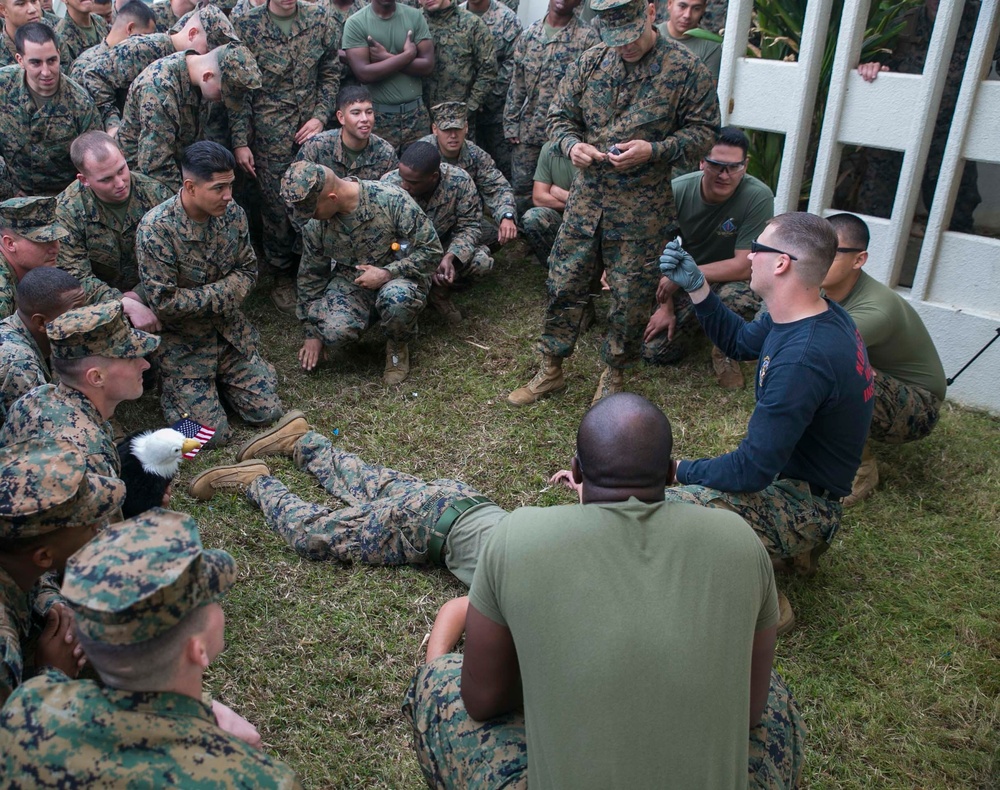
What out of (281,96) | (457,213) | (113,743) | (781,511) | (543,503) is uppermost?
(281,96)

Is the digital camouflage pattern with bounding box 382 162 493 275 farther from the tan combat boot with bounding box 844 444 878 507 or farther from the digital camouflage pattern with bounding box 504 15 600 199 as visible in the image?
the tan combat boot with bounding box 844 444 878 507

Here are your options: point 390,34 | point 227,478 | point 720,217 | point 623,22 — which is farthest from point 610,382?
point 390,34

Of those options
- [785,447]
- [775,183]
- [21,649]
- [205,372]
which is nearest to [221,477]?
[205,372]

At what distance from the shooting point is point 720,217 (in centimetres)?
545

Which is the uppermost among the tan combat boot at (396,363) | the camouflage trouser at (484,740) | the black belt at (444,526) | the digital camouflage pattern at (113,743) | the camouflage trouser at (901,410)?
the digital camouflage pattern at (113,743)

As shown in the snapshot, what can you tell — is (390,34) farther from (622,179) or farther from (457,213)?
(622,179)

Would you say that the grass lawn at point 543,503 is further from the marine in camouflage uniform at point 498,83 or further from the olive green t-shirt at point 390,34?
the marine in camouflage uniform at point 498,83

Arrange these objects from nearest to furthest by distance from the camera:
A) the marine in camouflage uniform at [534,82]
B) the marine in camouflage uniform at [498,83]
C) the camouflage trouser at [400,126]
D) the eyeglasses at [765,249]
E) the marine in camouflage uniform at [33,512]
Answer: the marine in camouflage uniform at [33,512] → the eyeglasses at [765,249] → the marine in camouflage uniform at [534,82] → the camouflage trouser at [400,126] → the marine in camouflage uniform at [498,83]

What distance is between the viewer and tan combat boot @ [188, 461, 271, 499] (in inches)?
166

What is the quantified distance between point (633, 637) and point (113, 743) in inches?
41.7

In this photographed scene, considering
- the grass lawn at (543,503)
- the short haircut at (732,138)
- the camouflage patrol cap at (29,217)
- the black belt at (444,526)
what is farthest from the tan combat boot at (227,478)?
the short haircut at (732,138)

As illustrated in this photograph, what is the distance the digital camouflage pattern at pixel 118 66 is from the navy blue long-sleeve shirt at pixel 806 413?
5.25 m

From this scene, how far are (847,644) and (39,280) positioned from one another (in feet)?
12.6

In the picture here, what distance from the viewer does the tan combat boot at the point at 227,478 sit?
4211mm
